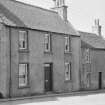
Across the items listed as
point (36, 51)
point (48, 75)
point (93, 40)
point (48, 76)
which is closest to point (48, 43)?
point (36, 51)

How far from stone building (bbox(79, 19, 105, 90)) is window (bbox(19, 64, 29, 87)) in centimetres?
1149

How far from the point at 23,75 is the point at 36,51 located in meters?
2.96

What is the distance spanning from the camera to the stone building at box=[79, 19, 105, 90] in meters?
38.0

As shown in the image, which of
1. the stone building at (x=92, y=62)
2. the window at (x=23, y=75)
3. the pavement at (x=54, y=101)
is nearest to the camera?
the pavement at (x=54, y=101)

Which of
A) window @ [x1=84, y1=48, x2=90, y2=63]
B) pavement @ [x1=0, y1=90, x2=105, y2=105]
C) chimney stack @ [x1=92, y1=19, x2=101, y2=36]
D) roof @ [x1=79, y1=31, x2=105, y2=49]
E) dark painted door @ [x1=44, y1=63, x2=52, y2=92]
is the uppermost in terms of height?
chimney stack @ [x1=92, y1=19, x2=101, y2=36]

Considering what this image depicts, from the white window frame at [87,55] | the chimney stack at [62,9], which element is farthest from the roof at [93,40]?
the chimney stack at [62,9]

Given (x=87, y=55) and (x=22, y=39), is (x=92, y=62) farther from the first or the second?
(x=22, y=39)

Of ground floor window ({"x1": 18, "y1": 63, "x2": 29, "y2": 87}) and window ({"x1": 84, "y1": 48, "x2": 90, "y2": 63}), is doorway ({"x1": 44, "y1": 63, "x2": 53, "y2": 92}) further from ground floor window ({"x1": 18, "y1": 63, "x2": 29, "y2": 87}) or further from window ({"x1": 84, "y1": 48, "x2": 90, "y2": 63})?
window ({"x1": 84, "y1": 48, "x2": 90, "y2": 63})

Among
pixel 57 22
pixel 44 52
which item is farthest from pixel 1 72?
pixel 57 22

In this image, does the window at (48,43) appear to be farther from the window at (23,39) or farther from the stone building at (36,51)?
the window at (23,39)

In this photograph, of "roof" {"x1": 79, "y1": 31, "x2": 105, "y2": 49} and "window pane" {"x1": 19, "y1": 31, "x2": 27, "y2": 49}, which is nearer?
"window pane" {"x1": 19, "y1": 31, "x2": 27, "y2": 49}

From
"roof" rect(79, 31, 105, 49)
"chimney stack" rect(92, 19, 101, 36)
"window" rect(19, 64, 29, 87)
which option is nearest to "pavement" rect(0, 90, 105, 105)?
"window" rect(19, 64, 29, 87)

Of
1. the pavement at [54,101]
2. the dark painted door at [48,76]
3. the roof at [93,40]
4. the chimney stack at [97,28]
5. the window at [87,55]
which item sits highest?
the chimney stack at [97,28]

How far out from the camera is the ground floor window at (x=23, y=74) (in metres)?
26.5
